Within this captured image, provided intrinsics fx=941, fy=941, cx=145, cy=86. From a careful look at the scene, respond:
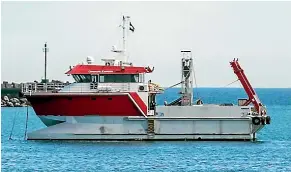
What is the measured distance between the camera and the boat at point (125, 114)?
4506 centimetres

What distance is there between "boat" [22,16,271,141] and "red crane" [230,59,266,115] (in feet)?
2.12

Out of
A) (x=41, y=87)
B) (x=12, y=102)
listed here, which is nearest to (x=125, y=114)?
(x=41, y=87)

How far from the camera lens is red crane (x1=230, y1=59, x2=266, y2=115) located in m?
46.2

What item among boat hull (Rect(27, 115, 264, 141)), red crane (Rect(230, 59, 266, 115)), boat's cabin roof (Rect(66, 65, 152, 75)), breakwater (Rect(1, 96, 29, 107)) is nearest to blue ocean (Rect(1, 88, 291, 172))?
boat hull (Rect(27, 115, 264, 141))

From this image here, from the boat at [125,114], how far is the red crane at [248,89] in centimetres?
65

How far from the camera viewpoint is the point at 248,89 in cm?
4694

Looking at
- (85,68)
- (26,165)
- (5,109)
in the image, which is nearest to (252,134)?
(85,68)

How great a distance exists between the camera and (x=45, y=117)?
151ft

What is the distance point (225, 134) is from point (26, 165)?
453 inches

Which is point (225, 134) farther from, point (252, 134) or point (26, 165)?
point (26, 165)

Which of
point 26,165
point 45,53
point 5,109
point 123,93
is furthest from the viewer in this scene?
point 5,109

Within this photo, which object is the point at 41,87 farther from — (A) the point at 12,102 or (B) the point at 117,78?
(A) the point at 12,102

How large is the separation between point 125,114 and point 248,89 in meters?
6.48

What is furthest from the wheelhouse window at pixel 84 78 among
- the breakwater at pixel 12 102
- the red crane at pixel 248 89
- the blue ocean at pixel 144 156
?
the breakwater at pixel 12 102
